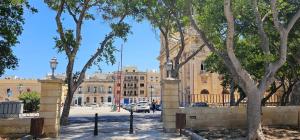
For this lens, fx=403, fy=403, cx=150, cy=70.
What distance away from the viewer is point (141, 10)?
23656mm

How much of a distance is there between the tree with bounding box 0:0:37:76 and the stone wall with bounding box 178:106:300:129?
320 inches

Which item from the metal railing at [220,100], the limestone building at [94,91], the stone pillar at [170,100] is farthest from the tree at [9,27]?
the limestone building at [94,91]

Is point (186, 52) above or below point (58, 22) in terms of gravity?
above

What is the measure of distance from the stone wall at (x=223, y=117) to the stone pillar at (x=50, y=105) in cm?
568

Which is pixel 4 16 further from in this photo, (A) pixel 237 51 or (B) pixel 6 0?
(A) pixel 237 51

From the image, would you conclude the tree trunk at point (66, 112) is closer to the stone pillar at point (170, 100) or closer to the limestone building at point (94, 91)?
the stone pillar at point (170, 100)

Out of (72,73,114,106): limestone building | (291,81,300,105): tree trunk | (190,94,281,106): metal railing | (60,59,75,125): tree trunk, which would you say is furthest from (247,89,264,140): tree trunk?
(72,73,114,106): limestone building

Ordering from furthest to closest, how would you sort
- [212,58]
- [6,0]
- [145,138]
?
[212,58]
[6,0]
[145,138]

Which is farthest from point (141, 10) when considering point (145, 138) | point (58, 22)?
point (145, 138)

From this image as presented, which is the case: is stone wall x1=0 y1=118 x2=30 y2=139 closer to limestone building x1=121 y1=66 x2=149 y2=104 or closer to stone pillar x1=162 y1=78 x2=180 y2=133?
stone pillar x1=162 y1=78 x2=180 y2=133

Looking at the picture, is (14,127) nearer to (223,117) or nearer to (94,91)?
(223,117)

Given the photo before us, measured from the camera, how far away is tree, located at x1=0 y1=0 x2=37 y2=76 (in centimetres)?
1733

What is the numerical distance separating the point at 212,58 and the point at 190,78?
33.9 metres

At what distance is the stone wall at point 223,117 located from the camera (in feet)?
61.4
